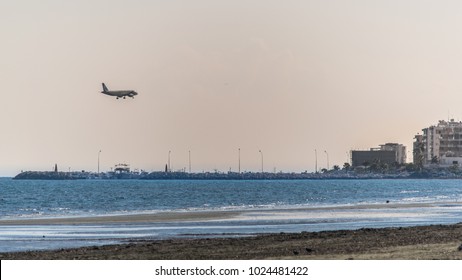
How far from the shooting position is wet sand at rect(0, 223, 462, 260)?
112ft

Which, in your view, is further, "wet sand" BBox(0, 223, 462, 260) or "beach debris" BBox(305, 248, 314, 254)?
"beach debris" BBox(305, 248, 314, 254)

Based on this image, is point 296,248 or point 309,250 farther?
point 296,248

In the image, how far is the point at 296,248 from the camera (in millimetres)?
37812

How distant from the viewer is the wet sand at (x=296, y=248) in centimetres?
3416

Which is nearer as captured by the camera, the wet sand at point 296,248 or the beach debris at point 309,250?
the wet sand at point 296,248

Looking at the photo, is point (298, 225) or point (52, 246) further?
point (298, 225)
